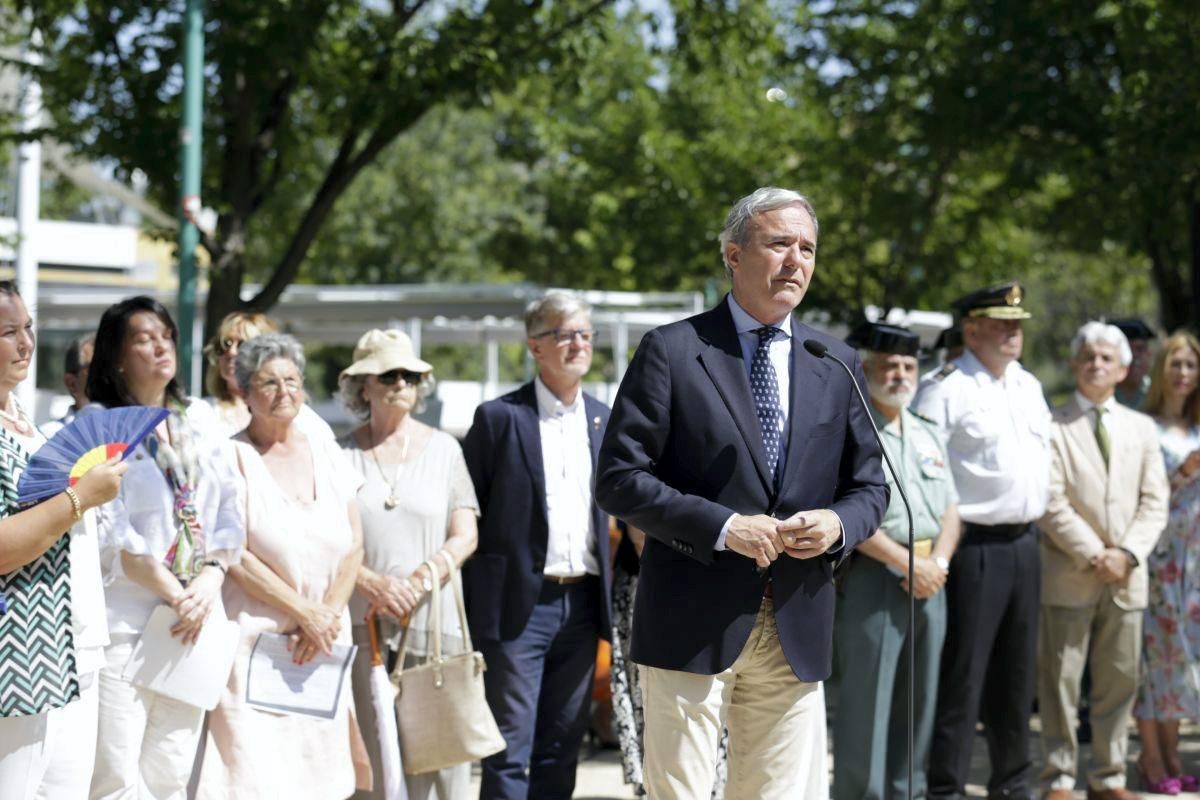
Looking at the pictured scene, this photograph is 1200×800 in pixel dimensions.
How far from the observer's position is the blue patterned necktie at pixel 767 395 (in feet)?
14.4

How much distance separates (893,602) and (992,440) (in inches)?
37.2

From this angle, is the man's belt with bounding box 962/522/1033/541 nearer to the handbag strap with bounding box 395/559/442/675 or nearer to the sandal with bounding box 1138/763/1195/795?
the sandal with bounding box 1138/763/1195/795

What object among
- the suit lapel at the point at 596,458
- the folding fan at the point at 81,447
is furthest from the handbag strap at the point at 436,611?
the folding fan at the point at 81,447

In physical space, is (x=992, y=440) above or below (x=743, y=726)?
above

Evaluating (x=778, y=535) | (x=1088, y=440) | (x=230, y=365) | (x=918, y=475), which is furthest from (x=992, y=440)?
(x=230, y=365)

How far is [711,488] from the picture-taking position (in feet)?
14.2

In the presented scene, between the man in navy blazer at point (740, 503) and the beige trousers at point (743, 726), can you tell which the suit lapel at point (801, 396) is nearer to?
the man in navy blazer at point (740, 503)

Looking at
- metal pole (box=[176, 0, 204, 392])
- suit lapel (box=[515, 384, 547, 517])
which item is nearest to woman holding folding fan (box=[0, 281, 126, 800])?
suit lapel (box=[515, 384, 547, 517])

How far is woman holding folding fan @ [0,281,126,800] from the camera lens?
418 centimetres

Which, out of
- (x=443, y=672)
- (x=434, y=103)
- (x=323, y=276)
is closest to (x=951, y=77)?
(x=434, y=103)

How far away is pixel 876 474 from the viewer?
461 centimetres

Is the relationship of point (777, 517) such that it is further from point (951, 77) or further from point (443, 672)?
point (951, 77)

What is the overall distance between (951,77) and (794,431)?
8839mm

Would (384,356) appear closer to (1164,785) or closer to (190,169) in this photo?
(190,169)
